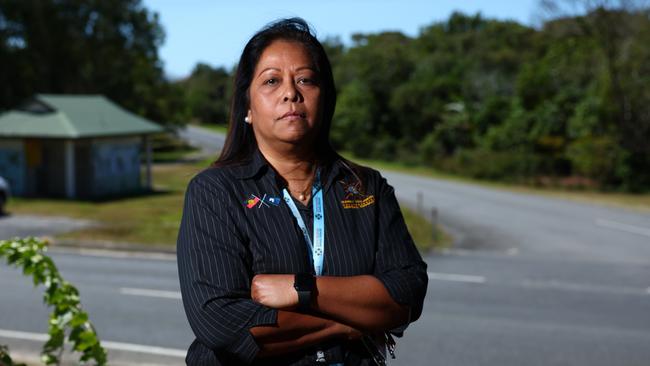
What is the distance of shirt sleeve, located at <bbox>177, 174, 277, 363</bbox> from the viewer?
2416mm

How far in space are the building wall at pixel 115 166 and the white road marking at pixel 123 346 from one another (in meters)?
17.8

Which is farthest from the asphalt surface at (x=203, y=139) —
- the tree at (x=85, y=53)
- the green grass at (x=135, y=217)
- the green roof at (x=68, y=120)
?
the green grass at (x=135, y=217)

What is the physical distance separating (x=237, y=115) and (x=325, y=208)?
52 centimetres

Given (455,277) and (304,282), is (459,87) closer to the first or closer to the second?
(455,277)

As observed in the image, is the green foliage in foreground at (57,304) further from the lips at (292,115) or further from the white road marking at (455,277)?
the white road marking at (455,277)

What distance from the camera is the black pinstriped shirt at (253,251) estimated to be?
2.44 meters

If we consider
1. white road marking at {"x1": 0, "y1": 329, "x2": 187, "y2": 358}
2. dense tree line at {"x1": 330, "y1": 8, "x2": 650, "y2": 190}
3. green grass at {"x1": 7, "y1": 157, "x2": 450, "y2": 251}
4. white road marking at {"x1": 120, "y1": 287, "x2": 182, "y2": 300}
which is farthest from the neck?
dense tree line at {"x1": 330, "y1": 8, "x2": 650, "y2": 190}

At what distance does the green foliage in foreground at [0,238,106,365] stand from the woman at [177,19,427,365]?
80.6 inches

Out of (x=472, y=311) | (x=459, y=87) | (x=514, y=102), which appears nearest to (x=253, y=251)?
(x=472, y=311)

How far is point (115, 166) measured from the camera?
2744 cm

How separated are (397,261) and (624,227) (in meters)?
19.5

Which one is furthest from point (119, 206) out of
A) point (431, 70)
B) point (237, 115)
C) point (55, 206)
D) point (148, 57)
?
point (431, 70)

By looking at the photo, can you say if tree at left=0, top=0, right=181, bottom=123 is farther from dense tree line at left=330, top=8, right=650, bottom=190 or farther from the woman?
the woman

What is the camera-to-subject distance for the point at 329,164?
2799mm
